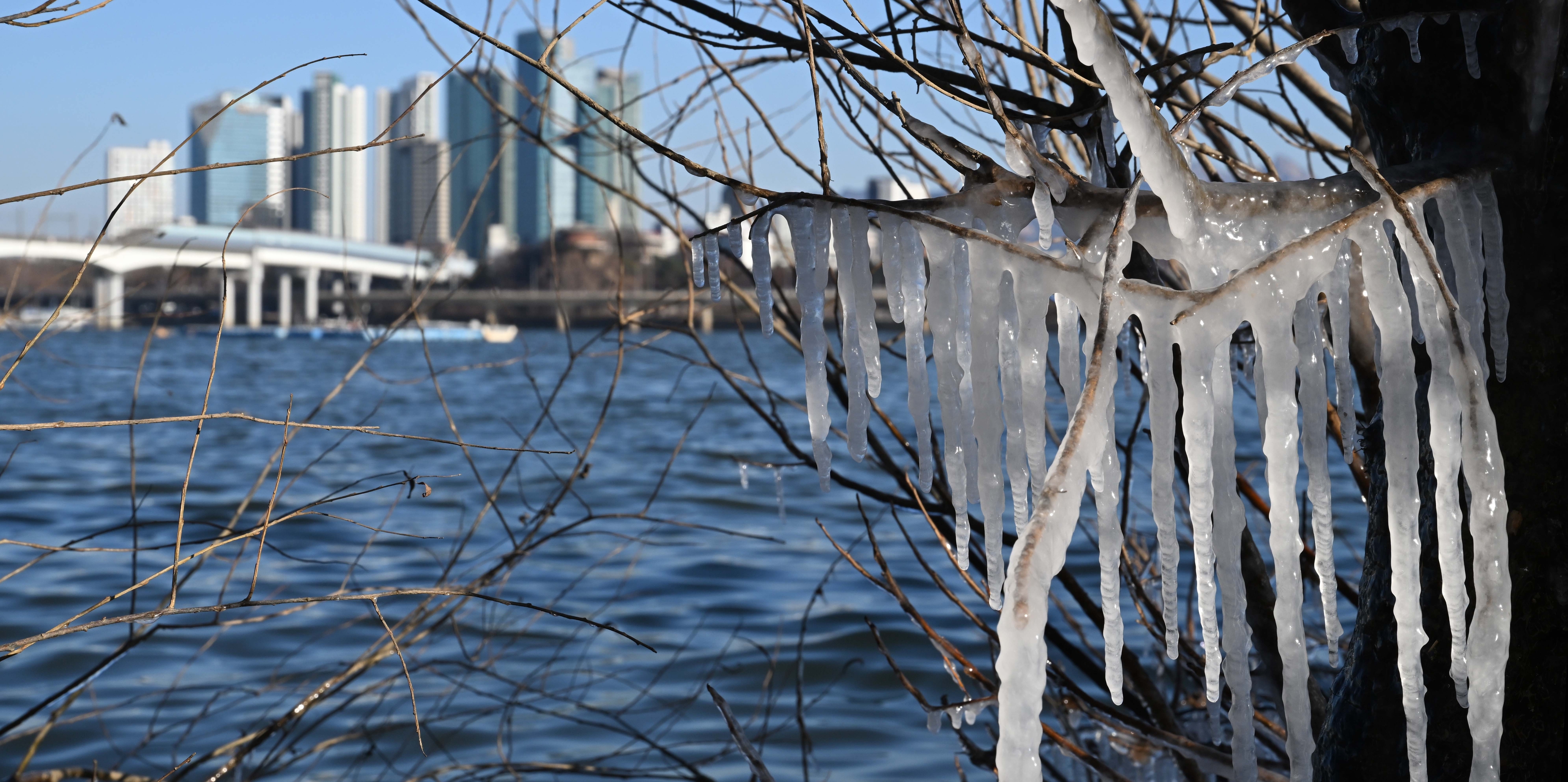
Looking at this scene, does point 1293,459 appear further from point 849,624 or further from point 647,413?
point 647,413

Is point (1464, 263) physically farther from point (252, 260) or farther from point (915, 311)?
point (252, 260)

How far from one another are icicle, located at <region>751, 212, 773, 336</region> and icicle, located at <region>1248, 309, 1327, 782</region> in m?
0.69

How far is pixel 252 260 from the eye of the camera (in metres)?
38.9

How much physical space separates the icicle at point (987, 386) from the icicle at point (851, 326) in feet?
0.57

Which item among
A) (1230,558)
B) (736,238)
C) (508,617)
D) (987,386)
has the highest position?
(736,238)

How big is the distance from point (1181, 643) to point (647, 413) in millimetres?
20581

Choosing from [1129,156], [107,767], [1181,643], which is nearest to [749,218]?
[1129,156]

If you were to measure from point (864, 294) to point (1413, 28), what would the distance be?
88 centimetres

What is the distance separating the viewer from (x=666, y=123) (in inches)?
131

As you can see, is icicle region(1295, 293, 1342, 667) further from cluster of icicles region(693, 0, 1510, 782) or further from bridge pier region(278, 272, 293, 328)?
bridge pier region(278, 272, 293, 328)

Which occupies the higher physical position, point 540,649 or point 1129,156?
point 1129,156

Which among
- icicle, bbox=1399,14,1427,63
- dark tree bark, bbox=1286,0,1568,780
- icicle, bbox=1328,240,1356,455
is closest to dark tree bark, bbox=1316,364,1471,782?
dark tree bark, bbox=1286,0,1568,780

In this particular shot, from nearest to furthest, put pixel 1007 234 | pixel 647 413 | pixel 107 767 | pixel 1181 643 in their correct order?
pixel 1007 234, pixel 1181 643, pixel 107 767, pixel 647 413

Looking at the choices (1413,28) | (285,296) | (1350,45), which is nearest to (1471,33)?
(1413,28)
